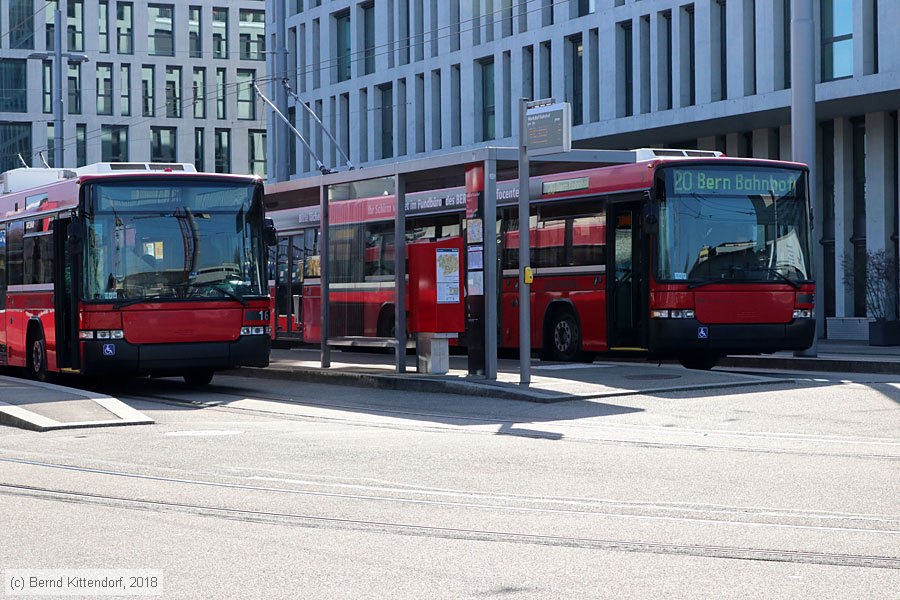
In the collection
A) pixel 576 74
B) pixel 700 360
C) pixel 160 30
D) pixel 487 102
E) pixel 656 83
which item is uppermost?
pixel 160 30

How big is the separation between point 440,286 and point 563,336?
470cm

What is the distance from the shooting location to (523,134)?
17.4 m

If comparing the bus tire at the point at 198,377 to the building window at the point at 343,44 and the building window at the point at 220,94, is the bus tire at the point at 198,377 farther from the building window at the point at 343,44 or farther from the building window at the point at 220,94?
the building window at the point at 220,94

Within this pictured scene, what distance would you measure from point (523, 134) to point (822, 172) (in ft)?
77.4

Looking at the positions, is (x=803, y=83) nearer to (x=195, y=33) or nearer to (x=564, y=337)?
(x=564, y=337)

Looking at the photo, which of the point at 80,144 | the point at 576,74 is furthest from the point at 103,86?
the point at 576,74

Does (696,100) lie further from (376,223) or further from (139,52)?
(139,52)

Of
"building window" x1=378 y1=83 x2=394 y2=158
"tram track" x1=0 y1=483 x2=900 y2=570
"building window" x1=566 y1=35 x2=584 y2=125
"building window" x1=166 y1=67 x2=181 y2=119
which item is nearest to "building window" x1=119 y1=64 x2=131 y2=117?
"building window" x1=166 y1=67 x2=181 y2=119

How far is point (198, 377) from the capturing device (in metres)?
20.7

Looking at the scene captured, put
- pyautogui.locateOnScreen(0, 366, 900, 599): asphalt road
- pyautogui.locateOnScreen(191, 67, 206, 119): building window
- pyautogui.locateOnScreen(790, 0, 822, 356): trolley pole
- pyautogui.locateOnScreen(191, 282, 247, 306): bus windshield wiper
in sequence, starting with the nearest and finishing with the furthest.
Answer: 1. pyautogui.locateOnScreen(0, 366, 900, 599): asphalt road
2. pyautogui.locateOnScreen(191, 282, 247, 306): bus windshield wiper
3. pyautogui.locateOnScreen(790, 0, 822, 356): trolley pole
4. pyautogui.locateOnScreen(191, 67, 206, 119): building window

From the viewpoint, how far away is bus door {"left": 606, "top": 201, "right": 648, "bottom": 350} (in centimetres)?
2075

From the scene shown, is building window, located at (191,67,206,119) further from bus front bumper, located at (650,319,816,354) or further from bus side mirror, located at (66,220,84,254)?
bus side mirror, located at (66,220,84,254)

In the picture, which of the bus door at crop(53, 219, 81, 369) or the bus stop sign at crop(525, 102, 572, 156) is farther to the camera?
the bus door at crop(53, 219, 81, 369)

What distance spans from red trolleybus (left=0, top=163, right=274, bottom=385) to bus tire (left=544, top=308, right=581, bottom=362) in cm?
557
